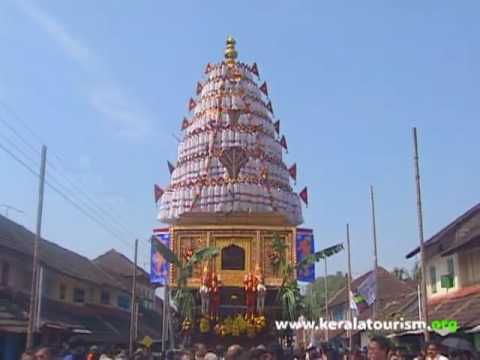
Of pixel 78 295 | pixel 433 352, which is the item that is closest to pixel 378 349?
pixel 433 352

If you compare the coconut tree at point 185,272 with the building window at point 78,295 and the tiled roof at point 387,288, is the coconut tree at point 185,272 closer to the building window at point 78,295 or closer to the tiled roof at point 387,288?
the building window at point 78,295

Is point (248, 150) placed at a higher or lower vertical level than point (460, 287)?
higher

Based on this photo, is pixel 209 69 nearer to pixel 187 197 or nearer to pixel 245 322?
pixel 187 197

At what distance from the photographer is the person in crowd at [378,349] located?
19.7 feet

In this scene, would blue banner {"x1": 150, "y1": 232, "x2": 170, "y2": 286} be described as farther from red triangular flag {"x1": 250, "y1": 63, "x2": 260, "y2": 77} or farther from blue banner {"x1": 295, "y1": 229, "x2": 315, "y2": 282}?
red triangular flag {"x1": 250, "y1": 63, "x2": 260, "y2": 77}

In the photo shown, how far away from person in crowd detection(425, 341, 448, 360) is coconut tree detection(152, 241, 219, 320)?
22811 millimetres

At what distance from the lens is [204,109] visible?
45031mm

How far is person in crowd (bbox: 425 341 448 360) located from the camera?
10.5 meters

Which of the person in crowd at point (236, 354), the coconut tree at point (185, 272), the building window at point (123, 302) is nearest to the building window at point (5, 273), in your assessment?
the coconut tree at point (185, 272)

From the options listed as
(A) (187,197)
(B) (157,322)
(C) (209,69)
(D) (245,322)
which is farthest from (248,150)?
(B) (157,322)

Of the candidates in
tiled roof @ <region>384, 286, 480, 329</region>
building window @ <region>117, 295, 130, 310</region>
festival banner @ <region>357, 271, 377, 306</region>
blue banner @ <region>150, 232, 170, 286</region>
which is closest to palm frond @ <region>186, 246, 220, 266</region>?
blue banner @ <region>150, 232, 170, 286</region>

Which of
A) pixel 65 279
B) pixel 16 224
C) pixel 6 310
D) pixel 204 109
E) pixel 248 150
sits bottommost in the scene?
pixel 6 310

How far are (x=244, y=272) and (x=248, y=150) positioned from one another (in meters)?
8.73

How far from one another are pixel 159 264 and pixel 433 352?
92.3 ft
